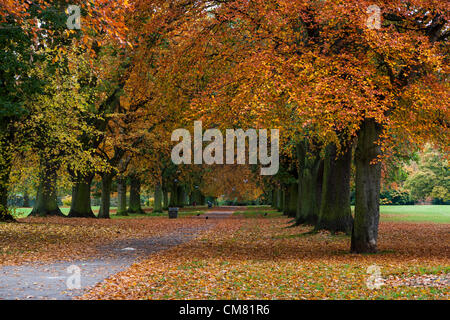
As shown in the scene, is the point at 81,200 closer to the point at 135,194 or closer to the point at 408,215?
the point at 135,194

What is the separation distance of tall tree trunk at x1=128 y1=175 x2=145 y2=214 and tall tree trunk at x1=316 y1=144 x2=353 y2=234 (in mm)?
28293

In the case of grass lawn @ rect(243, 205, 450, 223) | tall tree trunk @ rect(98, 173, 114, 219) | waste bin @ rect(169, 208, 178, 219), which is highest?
tall tree trunk @ rect(98, 173, 114, 219)

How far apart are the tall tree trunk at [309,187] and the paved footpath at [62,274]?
12495mm

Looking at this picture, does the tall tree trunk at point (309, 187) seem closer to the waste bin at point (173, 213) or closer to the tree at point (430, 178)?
the waste bin at point (173, 213)

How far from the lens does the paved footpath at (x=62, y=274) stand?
9.63 metres

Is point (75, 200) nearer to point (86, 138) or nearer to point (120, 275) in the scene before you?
point (86, 138)

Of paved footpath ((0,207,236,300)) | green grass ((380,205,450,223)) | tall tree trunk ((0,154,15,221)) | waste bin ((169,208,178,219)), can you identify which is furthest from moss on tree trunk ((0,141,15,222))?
green grass ((380,205,450,223))

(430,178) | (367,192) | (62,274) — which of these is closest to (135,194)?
→ (367,192)

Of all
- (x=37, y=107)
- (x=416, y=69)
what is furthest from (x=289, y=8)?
(x=37, y=107)

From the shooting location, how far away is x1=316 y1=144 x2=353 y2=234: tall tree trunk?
22.5 m

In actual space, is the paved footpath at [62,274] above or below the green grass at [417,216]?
above

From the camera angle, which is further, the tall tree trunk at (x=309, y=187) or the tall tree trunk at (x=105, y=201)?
the tall tree trunk at (x=105, y=201)

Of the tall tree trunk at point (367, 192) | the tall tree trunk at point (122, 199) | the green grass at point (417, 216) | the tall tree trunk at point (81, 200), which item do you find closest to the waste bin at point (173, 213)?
the tall tree trunk at point (81, 200)

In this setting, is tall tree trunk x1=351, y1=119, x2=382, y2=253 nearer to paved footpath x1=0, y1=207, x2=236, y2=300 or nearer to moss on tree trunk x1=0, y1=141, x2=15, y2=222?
paved footpath x1=0, y1=207, x2=236, y2=300
